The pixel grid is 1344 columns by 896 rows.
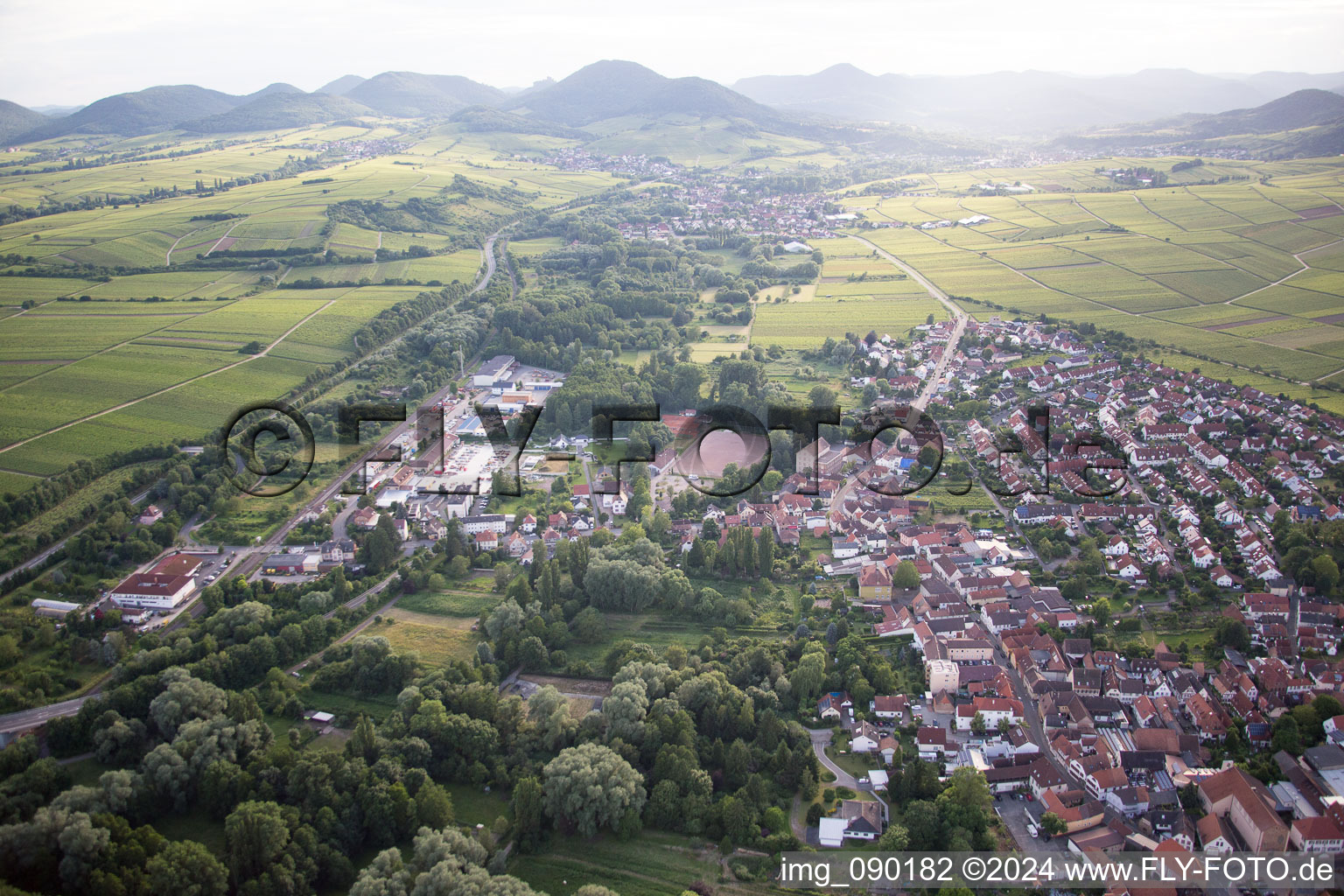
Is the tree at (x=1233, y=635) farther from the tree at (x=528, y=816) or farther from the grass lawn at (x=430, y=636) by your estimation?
the grass lawn at (x=430, y=636)

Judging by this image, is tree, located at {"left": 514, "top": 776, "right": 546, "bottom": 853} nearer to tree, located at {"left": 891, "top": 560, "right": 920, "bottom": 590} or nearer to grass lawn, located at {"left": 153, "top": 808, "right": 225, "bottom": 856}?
grass lawn, located at {"left": 153, "top": 808, "right": 225, "bottom": 856}

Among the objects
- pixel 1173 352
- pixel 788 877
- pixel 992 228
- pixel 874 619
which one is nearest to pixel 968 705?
pixel 874 619

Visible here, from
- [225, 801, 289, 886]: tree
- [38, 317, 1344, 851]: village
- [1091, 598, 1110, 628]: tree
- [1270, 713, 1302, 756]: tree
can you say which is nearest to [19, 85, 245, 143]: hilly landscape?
[38, 317, 1344, 851]: village

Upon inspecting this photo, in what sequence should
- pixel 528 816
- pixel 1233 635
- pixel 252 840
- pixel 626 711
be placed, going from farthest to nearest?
1. pixel 1233 635
2. pixel 626 711
3. pixel 528 816
4. pixel 252 840

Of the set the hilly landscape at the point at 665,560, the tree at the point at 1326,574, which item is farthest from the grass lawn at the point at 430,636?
the tree at the point at 1326,574

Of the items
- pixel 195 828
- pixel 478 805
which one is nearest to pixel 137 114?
pixel 195 828

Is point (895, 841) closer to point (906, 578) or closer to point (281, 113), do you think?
point (906, 578)
